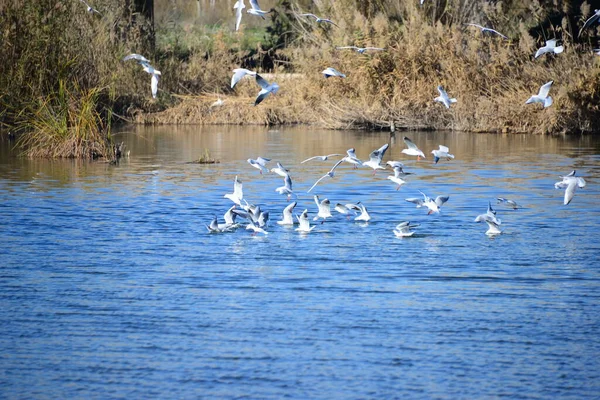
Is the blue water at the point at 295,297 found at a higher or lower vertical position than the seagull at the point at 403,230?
lower

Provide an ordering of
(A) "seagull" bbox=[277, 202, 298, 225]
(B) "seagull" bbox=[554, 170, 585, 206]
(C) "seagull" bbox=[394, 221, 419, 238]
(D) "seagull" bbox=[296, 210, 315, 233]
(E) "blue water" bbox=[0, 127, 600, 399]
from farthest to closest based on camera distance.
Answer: (A) "seagull" bbox=[277, 202, 298, 225]
(B) "seagull" bbox=[554, 170, 585, 206]
(D) "seagull" bbox=[296, 210, 315, 233]
(C) "seagull" bbox=[394, 221, 419, 238]
(E) "blue water" bbox=[0, 127, 600, 399]

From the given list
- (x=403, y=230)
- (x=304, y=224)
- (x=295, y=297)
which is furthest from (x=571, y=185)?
(x=295, y=297)

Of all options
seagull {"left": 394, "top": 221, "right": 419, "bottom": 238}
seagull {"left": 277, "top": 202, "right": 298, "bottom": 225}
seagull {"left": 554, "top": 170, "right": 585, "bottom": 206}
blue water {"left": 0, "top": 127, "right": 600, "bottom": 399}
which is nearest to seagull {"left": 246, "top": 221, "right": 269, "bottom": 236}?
blue water {"left": 0, "top": 127, "right": 600, "bottom": 399}

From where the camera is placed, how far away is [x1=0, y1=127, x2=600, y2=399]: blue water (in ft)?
20.0

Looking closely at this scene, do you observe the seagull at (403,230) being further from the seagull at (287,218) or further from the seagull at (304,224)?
the seagull at (287,218)

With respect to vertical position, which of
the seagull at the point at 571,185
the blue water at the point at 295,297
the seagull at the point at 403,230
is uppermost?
the seagull at the point at 571,185

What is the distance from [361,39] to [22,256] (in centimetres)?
1770

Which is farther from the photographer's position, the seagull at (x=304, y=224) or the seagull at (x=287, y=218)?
the seagull at (x=287, y=218)

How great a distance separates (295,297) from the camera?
791 cm

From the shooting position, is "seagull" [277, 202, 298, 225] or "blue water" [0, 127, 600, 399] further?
"seagull" [277, 202, 298, 225]

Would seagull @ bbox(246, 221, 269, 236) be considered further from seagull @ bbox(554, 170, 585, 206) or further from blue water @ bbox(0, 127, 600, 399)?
seagull @ bbox(554, 170, 585, 206)

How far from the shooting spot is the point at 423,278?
8547 mm

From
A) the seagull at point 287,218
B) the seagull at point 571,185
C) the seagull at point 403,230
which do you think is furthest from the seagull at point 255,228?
the seagull at point 571,185

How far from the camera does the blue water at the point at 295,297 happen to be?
609 centimetres
